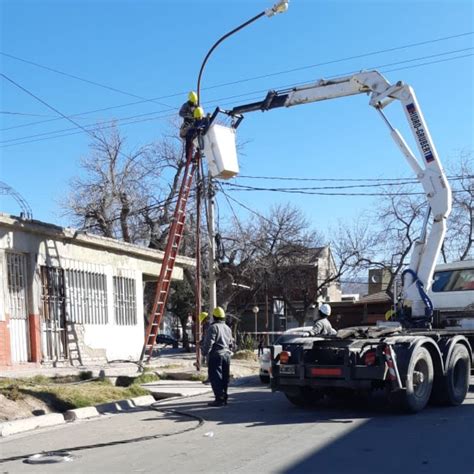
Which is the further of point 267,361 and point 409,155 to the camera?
point 267,361

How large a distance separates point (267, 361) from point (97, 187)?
23126 mm

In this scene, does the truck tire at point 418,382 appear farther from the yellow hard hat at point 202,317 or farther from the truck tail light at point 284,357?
the yellow hard hat at point 202,317

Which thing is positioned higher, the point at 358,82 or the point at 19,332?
the point at 358,82

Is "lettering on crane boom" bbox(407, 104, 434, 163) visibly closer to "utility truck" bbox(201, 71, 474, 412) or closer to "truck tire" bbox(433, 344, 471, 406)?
"utility truck" bbox(201, 71, 474, 412)

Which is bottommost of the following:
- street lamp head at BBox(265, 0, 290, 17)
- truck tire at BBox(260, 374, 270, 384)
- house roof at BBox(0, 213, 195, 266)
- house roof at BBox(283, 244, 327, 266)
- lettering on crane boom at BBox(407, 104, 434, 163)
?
truck tire at BBox(260, 374, 270, 384)

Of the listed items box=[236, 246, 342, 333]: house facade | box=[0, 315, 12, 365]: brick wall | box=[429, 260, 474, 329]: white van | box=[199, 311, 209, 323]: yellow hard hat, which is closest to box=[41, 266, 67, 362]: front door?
box=[0, 315, 12, 365]: brick wall

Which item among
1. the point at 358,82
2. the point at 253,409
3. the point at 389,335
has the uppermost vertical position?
the point at 358,82

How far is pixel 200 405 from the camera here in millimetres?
11516

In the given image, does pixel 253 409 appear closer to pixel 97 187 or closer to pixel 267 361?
pixel 267 361

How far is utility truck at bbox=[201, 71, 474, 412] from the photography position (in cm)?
962

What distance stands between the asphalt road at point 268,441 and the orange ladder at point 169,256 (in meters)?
4.98

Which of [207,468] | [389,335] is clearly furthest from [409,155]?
[207,468]

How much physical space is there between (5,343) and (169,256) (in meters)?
4.37

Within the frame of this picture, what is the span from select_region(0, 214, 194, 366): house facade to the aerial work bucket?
4.30 meters
